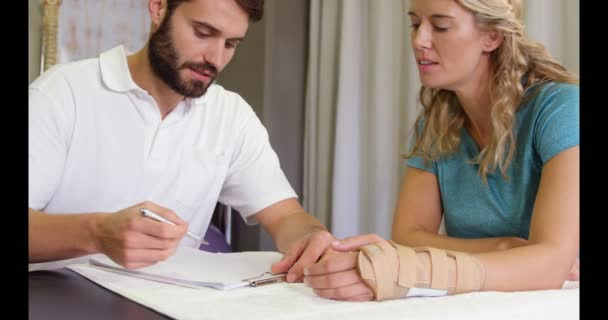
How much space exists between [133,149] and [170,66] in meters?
0.19

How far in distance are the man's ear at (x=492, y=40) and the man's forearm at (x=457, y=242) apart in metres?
0.38

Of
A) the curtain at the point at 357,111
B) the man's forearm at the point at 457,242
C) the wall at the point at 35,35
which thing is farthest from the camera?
the wall at the point at 35,35

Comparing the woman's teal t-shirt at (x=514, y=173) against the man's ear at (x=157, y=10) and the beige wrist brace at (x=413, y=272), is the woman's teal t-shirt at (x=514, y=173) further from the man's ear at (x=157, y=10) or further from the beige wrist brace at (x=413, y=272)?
the man's ear at (x=157, y=10)

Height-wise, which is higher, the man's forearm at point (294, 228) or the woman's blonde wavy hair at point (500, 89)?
the woman's blonde wavy hair at point (500, 89)

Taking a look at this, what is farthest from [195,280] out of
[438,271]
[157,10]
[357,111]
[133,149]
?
[357,111]

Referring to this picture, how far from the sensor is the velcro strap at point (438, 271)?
0.71 metres

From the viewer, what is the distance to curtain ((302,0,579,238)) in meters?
2.18

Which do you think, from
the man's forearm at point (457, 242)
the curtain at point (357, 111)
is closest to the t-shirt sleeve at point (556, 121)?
the man's forearm at point (457, 242)

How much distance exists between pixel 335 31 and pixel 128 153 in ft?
4.34

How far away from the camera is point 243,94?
255 centimetres

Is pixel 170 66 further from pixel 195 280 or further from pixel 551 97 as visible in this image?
pixel 551 97

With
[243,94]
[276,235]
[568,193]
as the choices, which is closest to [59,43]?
[243,94]

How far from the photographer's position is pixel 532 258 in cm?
84
